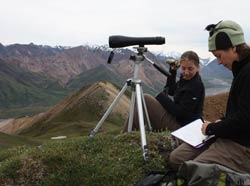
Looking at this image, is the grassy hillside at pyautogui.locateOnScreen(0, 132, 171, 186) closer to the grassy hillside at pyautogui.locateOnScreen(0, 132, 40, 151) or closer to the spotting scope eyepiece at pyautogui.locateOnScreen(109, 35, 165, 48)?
the spotting scope eyepiece at pyautogui.locateOnScreen(109, 35, 165, 48)

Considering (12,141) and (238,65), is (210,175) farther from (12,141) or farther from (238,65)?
(12,141)

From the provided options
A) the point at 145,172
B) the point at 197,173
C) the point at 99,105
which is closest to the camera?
the point at 197,173

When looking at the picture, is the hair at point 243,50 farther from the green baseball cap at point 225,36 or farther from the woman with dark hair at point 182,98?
the woman with dark hair at point 182,98

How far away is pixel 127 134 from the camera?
29.5ft

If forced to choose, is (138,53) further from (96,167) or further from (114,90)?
(114,90)

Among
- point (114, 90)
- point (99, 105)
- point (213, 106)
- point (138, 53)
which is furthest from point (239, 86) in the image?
point (114, 90)

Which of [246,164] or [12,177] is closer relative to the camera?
[246,164]

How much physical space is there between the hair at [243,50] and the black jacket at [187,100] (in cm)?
236

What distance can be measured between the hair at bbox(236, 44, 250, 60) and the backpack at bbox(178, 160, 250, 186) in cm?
167

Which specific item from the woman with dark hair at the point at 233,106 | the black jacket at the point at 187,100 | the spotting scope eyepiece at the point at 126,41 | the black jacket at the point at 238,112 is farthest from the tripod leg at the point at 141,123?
the black jacket at the point at 238,112

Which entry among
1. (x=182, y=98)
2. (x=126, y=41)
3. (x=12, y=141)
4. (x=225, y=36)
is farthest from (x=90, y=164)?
(x=12, y=141)

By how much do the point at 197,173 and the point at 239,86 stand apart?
1.41m

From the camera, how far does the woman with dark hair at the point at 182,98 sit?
8492mm

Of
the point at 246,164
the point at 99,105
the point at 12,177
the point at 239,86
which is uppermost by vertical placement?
the point at 239,86
